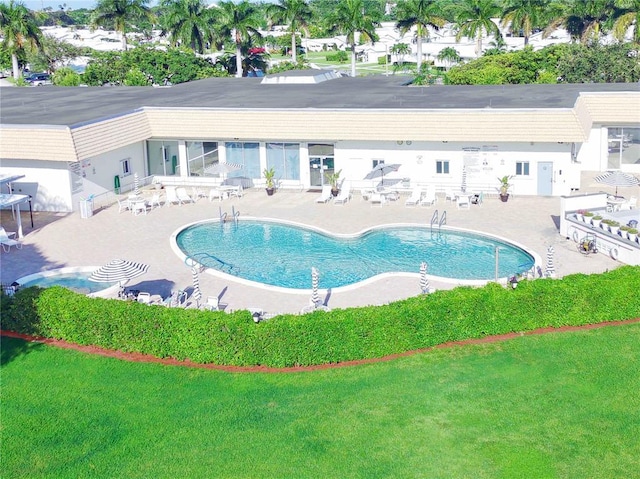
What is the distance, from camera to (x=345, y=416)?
15781mm

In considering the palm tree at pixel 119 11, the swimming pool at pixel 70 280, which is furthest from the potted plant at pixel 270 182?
the palm tree at pixel 119 11

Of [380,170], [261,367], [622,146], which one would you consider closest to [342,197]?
[380,170]

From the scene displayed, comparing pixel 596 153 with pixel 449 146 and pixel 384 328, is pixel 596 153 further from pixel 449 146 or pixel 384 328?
pixel 384 328

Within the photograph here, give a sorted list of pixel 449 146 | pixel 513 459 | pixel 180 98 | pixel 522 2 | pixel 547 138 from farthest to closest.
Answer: pixel 522 2
pixel 180 98
pixel 449 146
pixel 547 138
pixel 513 459

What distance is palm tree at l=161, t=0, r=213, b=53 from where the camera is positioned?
222 feet

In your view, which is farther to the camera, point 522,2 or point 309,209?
Result: point 522,2

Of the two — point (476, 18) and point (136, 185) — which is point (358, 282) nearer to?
point (136, 185)

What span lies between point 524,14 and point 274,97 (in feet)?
91.7

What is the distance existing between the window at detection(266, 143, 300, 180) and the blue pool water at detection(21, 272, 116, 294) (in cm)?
1327

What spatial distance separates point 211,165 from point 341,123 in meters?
6.74

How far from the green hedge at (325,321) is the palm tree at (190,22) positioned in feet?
168

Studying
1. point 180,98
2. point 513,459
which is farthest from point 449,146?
point 513,459

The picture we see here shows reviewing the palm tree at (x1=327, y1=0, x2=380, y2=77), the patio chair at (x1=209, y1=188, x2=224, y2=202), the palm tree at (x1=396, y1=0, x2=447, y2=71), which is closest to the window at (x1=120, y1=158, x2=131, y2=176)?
the patio chair at (x1=209, y1=188, x2=224, y2=202)

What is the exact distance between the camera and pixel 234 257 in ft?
88.4
